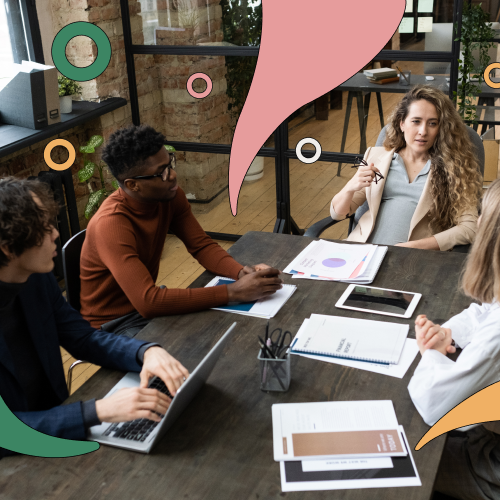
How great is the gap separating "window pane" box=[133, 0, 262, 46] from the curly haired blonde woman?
1407 mm

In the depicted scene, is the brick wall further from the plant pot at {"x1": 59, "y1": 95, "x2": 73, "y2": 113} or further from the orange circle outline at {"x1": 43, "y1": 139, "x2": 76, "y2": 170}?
the plant pot at {"x1": 59, "y1": 95, "x2": 73, "y2": 113}

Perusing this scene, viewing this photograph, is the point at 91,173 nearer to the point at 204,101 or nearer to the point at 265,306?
the point at 204,101

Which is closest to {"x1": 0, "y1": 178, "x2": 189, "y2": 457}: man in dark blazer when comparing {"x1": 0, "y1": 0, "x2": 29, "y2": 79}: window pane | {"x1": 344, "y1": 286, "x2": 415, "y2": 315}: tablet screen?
Result: {"x1": 344, "y1": 286, "x2": 415, "y2": 315}: tablet screen

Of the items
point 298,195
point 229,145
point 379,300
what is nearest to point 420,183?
point 379,300

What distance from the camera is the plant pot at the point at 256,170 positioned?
156 inches

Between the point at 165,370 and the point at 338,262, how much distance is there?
0.90m

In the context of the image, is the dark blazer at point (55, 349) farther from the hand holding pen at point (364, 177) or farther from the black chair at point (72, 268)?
the hand holding pen at point (364, 177)

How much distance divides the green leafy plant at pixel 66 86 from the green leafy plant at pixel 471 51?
2.16m

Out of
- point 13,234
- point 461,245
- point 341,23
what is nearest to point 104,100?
point 341,23

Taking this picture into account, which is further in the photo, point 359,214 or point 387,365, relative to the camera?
point 359,214

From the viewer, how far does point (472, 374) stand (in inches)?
51.9

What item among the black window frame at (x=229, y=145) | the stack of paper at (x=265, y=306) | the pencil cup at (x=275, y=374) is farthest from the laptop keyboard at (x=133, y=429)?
the black window frame at (x=229, y=145)

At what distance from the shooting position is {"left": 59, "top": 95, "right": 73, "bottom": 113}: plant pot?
3451mm

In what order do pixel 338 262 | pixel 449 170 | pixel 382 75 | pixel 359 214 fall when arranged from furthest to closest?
pixel 382 75 → pixel 359 214 → pixel 449 170 → pixel 338 262
